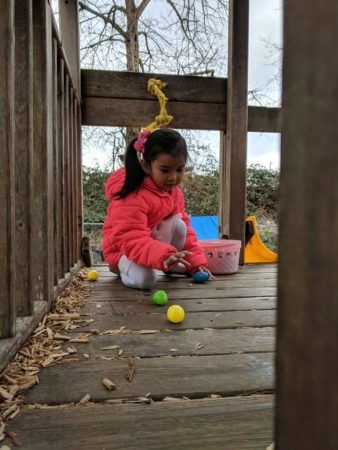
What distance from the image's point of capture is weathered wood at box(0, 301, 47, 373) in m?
0.84

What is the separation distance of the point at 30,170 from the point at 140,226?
0.94 metres

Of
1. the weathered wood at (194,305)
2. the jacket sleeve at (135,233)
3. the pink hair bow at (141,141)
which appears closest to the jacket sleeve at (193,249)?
the jacket sleeve at (135,233)

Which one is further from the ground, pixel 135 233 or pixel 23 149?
pixel 23 149

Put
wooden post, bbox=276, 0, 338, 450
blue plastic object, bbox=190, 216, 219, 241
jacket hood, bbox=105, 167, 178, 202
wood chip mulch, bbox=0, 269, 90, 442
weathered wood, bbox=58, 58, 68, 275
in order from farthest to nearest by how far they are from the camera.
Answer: blue plastic object, bbox=190, 216, 219, 241 → jacket hood, bbox=105, 167, 178, 202 → weathered wood, bbox=58, 58, 68, 275 → wood chip mulch, bbox=0, 269, 90, 442 → wooden post, bbox=276, 0, 338, 450

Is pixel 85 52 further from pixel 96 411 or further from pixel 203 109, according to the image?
pixel 96 411

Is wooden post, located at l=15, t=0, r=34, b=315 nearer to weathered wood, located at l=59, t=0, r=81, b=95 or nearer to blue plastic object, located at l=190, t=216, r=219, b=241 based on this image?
weathered wood, located at l=59, t=0, r=81, b=95

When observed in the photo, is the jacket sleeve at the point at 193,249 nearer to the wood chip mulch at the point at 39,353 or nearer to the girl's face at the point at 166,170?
Answer: the girl's face at the point at 166,170

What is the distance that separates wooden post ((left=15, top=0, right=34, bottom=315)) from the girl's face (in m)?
1.00

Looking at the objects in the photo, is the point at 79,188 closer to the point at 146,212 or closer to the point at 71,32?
the point at 146,212

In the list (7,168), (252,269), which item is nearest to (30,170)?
(7,168)

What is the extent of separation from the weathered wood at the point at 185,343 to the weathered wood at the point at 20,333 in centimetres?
14

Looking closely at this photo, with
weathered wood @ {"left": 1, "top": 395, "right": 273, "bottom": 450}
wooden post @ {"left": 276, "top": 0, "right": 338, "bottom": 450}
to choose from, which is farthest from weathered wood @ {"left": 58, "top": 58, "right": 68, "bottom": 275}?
wooden post @ {"left": 276, "top": 0, "right": 338, "bottom": 450}

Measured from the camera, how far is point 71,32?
2502 millimetres

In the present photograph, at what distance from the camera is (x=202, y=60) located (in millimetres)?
4582
